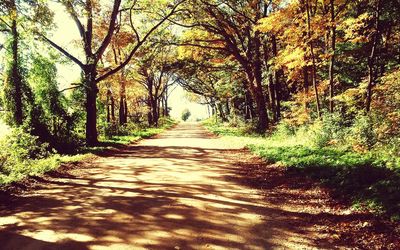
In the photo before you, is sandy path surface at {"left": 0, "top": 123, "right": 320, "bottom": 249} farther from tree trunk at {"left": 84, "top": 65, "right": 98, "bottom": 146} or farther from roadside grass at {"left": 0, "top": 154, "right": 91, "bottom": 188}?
tree trunk at {"left": 84, "top": 65, "right": 98, "bottom": 146}

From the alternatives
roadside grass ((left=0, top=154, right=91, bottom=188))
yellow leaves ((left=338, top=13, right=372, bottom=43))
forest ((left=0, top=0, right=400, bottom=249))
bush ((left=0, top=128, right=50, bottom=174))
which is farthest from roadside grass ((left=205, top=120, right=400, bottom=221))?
bush ((left=0, top=128, right=50, bottom=174))

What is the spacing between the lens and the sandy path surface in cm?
541

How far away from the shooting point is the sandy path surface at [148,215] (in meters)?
5.41

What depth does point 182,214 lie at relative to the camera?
6715 mm

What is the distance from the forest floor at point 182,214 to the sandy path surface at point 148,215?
2 centimetres

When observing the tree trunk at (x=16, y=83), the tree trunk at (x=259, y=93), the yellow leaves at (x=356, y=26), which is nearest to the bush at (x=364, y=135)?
the yellow leaves at (x=356, y=26)

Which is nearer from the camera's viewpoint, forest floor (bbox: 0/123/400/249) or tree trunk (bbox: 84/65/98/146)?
forest floor (bbox: 0/123/400/249)

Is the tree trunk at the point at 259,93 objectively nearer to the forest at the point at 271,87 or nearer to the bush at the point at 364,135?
the forest at the point at 271,87

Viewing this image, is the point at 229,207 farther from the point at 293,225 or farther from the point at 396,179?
the point at 396,179

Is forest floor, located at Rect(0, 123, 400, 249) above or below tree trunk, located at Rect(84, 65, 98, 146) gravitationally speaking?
below

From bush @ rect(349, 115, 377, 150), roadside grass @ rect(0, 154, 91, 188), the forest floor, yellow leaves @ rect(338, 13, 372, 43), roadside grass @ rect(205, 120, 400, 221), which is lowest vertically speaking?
the forest floor

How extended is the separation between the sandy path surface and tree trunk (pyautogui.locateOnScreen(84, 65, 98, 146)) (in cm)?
812

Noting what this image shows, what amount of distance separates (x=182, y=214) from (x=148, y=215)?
65 centimetres

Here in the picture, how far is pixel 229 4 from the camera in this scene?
22609 mm
